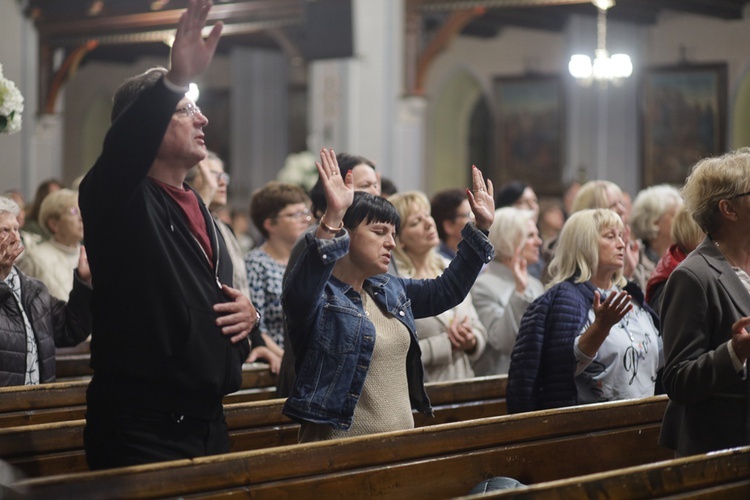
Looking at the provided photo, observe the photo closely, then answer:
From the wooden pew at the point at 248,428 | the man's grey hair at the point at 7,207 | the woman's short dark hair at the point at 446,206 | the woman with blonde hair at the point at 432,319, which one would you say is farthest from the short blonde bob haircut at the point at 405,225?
the man's grey hair at the point at 7,207

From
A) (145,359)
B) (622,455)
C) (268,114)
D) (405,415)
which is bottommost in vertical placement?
(622,455)

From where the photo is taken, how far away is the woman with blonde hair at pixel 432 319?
4.89 meters

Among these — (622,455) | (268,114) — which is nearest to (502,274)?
(622,455)

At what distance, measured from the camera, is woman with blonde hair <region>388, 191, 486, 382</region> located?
193 inches

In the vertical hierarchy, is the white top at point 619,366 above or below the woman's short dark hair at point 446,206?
Result: below

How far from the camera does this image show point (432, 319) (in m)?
4.86

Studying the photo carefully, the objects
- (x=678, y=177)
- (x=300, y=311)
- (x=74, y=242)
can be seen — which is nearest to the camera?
(x=300, y=311)

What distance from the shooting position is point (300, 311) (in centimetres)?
316

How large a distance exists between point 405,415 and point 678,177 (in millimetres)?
12608

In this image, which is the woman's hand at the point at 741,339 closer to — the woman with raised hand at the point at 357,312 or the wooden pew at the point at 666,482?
the wooden pew at the point at 666,482

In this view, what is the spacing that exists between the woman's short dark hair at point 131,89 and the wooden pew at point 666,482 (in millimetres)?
1364

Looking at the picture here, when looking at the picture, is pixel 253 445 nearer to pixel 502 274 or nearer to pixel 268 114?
pixel 502 274

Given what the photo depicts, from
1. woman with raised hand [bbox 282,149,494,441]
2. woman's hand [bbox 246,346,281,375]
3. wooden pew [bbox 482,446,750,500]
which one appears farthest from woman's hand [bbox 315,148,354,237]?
woman's hand [bbox 246,346,281,375]

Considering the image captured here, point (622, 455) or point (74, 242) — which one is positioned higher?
point (74, 242)
